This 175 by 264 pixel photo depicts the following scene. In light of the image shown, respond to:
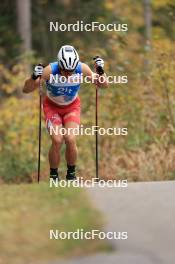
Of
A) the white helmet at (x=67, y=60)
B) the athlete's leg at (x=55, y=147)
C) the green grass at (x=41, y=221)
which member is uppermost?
the white helmet at (x=67, y=60)

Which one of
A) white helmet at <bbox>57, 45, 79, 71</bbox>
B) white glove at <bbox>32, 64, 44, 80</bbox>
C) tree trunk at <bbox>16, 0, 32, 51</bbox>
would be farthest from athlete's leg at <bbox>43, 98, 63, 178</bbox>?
tree trunk at <bbox>16, 0, 32, 51</bbox>

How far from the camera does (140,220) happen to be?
563 centimetres

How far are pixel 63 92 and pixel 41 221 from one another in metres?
2.14

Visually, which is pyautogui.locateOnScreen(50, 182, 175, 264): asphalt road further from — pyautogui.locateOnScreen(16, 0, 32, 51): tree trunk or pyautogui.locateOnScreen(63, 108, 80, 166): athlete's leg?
pyautogui.locateOnScreen(16, 0, 32, 51): tree trunk

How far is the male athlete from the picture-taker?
721 cm

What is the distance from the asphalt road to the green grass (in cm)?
13

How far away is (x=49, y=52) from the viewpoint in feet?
71.9

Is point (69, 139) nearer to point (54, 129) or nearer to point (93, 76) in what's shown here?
point (54, 129)

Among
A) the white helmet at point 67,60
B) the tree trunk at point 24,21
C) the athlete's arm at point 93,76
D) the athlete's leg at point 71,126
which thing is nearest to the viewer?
the white helmet at point 67,60

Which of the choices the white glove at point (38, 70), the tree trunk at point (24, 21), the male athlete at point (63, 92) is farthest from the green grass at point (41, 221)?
the tree trunk at point (24, 21)

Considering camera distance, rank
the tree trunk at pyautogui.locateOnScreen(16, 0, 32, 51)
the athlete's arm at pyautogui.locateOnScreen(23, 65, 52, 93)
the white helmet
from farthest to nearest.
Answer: the tree trunk at pyautogui.locateOnScreen(16, 0, 32, 51)
the athlete's arm at pyautogui.locateOnScreen(23, 65, 52, 93)
the white helmet

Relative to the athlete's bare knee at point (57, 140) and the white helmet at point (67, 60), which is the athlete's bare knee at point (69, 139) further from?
the white helmet at point (67, 60)

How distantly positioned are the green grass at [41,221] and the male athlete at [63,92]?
3.15ft

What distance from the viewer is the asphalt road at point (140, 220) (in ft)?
16.5
